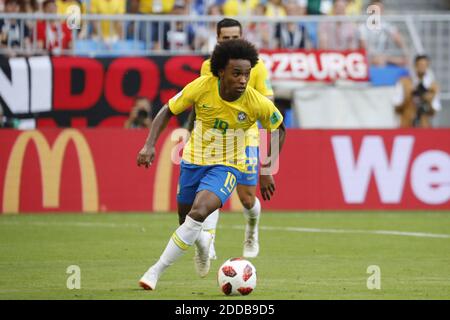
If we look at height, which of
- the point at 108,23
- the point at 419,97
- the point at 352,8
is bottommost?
the point at 419,97

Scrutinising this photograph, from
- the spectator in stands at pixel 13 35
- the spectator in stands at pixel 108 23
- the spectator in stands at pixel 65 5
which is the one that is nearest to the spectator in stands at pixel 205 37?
the spectator in stands at pixel 108 23

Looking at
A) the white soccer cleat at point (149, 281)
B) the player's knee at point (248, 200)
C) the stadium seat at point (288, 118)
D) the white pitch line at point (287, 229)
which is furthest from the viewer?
the stadium seat at point (288, 118)

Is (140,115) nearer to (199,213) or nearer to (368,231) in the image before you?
(368,231)

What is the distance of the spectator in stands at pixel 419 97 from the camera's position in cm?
2214

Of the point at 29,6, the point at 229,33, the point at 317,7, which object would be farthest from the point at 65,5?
the point at 229,33

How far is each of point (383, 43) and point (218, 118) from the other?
45.6ft

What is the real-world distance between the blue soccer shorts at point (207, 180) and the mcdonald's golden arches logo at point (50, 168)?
8243 mm

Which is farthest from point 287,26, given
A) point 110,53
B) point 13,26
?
point 13,26

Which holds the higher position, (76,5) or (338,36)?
(76,5)

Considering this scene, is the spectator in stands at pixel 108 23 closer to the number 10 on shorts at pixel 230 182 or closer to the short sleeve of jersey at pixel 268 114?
the short sleeve of jersey at pixel 268 114

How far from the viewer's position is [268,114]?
1105 cm

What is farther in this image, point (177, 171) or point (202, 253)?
point (177, 171)

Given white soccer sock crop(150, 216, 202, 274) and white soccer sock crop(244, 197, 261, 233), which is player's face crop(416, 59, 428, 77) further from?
white soccer sock crop(150, 216, 202, 274)
